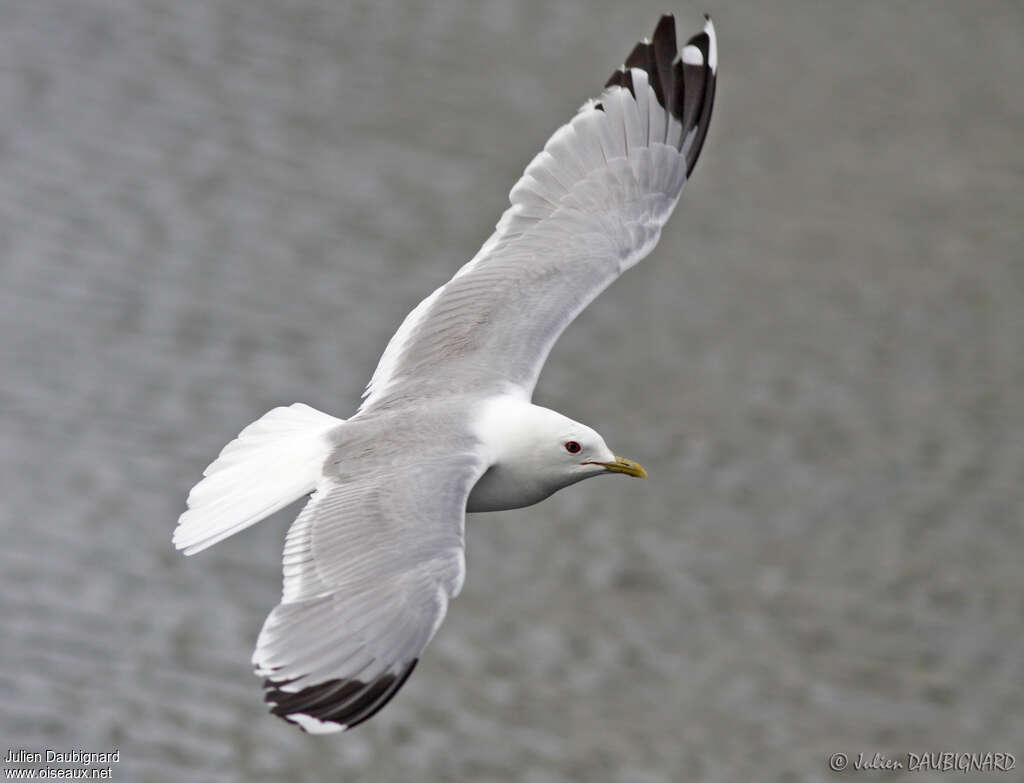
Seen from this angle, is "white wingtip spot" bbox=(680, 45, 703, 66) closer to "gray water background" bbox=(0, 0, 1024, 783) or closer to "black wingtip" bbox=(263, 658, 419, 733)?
"black wingtip" bbox=(263, 658, 419, 733)

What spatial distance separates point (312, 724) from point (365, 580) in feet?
2.10

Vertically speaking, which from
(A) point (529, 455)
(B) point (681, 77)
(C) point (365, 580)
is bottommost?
(C) point (365, 580)

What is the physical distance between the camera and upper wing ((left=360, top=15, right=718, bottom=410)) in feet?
26.2

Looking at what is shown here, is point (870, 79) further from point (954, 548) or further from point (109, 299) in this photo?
point (109, 299)

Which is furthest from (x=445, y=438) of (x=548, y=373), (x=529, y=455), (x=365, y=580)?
(x=548, y=373)

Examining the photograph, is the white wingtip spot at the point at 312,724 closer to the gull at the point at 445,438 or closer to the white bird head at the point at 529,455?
the gull at the point at 445,438

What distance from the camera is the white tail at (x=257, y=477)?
6.93 m

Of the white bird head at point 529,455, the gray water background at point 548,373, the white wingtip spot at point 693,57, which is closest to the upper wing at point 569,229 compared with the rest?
the white wingtip spot at point 693,57

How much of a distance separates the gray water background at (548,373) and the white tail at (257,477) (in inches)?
150

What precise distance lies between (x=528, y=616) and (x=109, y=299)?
4.56 m

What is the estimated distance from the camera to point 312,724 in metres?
6.00

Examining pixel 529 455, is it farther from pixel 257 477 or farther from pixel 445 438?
pixel 257 477

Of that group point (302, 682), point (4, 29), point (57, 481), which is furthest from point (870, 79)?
point (302, 682)

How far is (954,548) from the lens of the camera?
13812 mm
